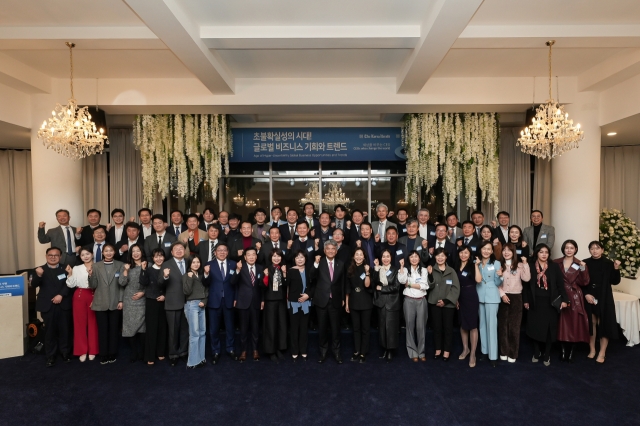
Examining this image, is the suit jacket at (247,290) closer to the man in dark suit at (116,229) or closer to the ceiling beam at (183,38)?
the man in dark suit at (116,229)

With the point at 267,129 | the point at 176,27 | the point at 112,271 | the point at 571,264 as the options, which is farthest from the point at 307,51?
the point at 571,264

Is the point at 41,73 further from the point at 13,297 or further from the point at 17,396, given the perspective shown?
the point at 17,396

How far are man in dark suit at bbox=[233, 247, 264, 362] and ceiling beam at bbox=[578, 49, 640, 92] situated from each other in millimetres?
5819

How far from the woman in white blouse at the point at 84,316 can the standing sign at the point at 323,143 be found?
3.73 meters

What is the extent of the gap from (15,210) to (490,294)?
1012 centimetres

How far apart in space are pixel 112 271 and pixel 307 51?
4024 millimetres

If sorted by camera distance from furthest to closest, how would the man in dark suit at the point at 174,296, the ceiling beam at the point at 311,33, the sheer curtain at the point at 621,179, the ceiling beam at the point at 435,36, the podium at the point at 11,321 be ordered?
the sheer curtain at the point at 621,179
the podium at the point at 11,321
the man in dark suit at the point at 174,296
the ceiling beam at the point at 311,33
the ceiling beam at the point at 435,36

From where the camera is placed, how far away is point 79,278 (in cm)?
491

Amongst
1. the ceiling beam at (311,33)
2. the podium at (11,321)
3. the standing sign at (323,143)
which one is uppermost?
the ceiling beam at (311,33)

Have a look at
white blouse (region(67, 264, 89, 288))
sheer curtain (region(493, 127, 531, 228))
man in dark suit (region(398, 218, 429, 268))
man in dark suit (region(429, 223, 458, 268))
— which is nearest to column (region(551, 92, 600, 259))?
sheer curtain (region(493, 127, 531, 228))

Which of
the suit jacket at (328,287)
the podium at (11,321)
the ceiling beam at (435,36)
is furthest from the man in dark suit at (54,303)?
the ceiling beam at (435,36)

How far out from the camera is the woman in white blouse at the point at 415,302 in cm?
481

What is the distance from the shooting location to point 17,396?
13.4 feet

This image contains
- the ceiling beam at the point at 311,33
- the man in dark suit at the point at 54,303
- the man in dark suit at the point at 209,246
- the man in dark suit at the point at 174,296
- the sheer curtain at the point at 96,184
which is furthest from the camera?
the sheer curtain at the point at 96,184
